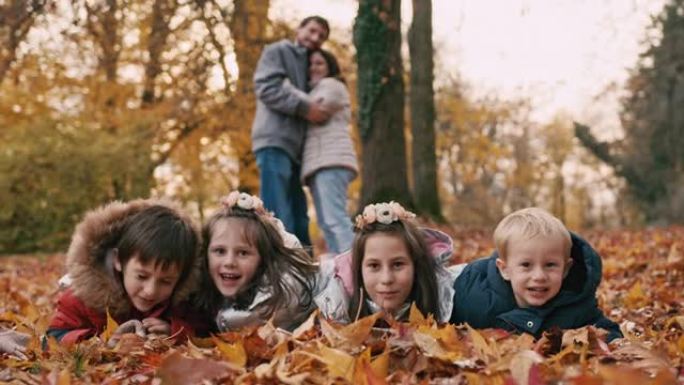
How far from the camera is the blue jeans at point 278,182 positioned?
581 centimetres

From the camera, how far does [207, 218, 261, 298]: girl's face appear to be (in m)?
3.72

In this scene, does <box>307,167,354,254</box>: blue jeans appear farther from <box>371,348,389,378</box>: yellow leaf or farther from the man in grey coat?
<box>371,348,389,378</box>: yellow leaf

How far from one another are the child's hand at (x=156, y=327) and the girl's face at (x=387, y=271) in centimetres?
89

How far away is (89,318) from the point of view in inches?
142

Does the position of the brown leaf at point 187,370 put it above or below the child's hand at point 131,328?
above

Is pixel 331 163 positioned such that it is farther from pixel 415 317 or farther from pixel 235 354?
pixel 235 354

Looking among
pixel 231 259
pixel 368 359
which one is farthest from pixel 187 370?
pixel 231 259

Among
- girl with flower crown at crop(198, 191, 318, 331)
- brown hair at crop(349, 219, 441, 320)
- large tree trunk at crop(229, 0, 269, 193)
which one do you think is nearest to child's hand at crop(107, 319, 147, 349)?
girl with flower crown at crop(198, 191, 318, 331)

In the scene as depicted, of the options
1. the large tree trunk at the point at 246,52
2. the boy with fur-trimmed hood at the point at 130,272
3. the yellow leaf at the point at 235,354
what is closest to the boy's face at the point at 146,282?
the boy with fur-trimmed hood at the point at 130,272

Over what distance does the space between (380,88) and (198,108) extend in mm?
6953

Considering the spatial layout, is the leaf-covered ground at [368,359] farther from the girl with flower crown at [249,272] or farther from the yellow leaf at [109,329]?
the girl with flower crown at [249,272]

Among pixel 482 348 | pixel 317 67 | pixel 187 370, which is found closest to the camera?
pixel 187 370

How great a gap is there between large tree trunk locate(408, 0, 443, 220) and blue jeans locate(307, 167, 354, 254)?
21.3 ft

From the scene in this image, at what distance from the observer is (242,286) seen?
3.74m
